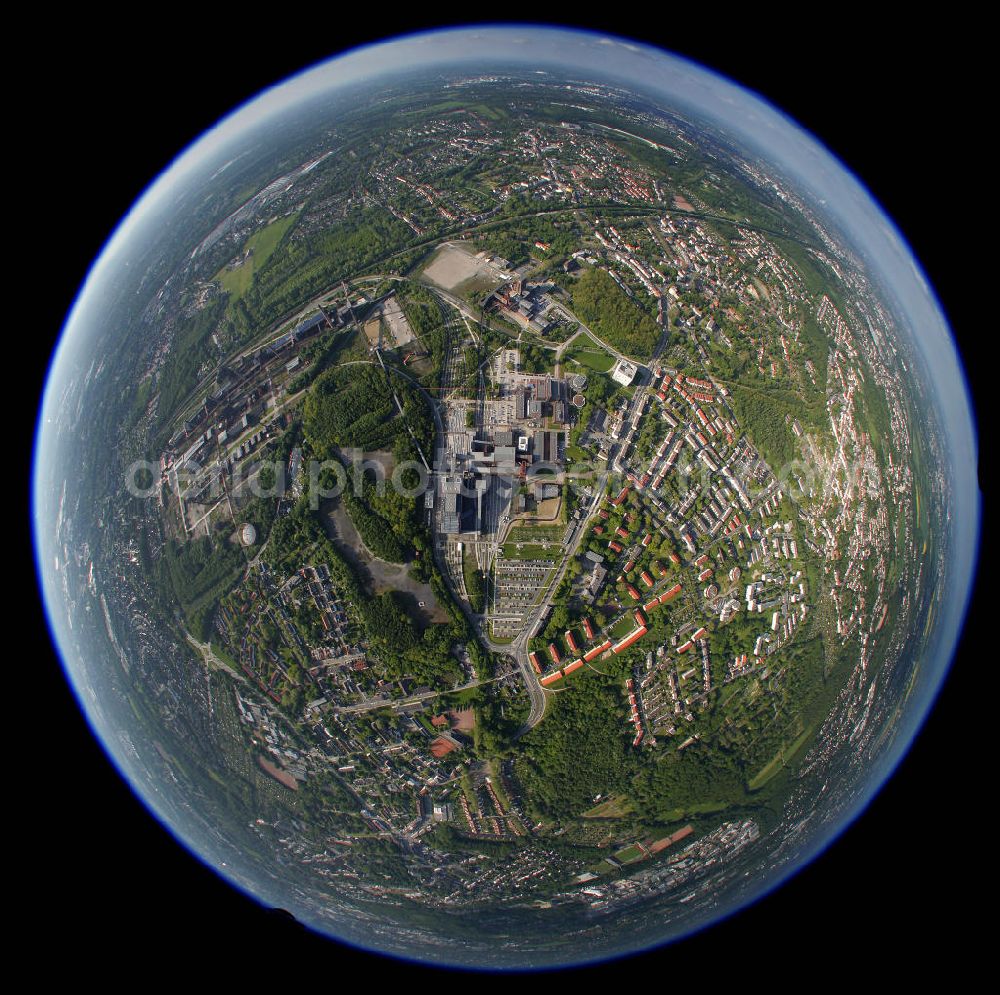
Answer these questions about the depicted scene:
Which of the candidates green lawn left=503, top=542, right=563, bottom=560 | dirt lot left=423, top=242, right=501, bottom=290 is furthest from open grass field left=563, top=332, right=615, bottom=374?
green lawn left=503, top=542, right=563, bottom=560

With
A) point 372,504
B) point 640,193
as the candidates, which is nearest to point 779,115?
point 640,193

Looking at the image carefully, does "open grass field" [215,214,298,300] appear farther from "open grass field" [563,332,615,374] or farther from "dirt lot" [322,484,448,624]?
"open grass field" [563,332,615,374]

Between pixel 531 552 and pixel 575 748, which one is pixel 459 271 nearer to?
pixel 531 552

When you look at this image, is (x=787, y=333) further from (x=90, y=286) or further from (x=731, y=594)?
(x=90, y=286)

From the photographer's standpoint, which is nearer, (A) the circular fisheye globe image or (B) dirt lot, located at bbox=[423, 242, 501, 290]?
(A) the circular fisheye globe image

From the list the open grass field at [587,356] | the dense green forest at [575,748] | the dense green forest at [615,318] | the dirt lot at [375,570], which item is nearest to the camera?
the dirt lot at [375,570]

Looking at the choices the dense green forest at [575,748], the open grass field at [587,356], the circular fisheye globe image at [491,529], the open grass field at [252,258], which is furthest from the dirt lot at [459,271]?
the dense green forest at [575,748]

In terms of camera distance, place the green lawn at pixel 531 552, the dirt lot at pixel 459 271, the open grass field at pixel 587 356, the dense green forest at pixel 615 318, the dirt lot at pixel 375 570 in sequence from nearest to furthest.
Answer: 1. the dirt lot at pixel 375 570
2. the green lawn at pixel 531 552
3. the open grass field at pixel 587 356
4. the dense green forest at pixel 615 318
5. the dirt lot at pixel 459 271

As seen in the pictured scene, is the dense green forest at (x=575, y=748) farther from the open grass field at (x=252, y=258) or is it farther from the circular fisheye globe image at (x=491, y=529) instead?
the open grass field at (x=252, y=258)
